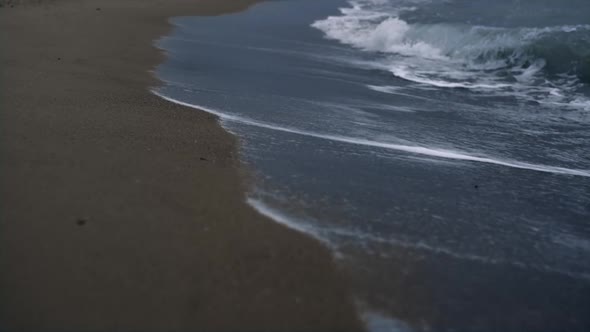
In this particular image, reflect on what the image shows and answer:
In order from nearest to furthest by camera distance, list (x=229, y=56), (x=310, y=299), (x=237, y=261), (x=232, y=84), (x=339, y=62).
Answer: (x=310, y=299), (x=237, y=261), (x=232, y=84), (x=229, y=56), (x=339, y=62)

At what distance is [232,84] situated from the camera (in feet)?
22.7

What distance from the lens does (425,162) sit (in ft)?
15.0

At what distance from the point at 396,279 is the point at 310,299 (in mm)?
485

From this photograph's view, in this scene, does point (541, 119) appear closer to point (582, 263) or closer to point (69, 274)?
point (582, 263)

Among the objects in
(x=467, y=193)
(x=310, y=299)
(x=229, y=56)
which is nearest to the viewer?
(x=310, y=299)

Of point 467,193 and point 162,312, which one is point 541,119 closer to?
point 467,193

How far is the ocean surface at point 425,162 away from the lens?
2734mm

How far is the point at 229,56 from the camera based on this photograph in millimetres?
9070

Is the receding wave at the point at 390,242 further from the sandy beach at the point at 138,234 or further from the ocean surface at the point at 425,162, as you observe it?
the sandy beach at the point at 138,234

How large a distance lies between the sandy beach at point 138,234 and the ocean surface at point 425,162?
0.75 ft

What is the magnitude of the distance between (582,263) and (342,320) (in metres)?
1.68

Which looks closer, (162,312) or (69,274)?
(162,312)

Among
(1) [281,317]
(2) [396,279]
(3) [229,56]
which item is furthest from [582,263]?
(3) [229,56]

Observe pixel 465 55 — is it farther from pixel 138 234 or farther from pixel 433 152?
pixel 138 234
